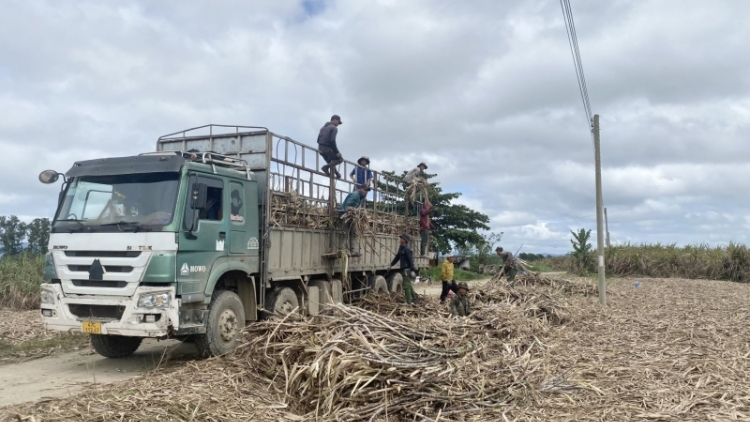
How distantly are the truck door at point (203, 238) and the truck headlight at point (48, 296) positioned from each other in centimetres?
189

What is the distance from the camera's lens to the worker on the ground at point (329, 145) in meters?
11.3

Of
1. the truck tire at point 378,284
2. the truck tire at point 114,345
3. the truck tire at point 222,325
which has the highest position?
the truck tire at point 378,284

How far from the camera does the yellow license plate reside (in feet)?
24.6

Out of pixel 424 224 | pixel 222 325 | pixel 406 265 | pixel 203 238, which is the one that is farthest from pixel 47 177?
pixel 424 224

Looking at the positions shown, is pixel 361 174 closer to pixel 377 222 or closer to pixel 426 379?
pixel 377 222

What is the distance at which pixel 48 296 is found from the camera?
311 inches

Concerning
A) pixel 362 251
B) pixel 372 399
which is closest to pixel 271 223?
pixel 362 251

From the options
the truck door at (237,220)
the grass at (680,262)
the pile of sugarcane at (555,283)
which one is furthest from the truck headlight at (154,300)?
the grass at (680,262)

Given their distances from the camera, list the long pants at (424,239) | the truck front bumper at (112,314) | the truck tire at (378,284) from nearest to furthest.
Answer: the truck front bumper at (112,314) < the truck tire at (378,284) < the long pants at (424,239)

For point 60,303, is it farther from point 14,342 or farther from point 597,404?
point 597,404

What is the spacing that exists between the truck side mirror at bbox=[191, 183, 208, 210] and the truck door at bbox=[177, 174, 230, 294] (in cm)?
5

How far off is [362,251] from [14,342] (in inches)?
268

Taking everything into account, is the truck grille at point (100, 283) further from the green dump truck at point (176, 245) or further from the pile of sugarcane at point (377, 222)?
the pile of sugarcane at point (377, 222)

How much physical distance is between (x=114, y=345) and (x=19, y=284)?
7.73 m
